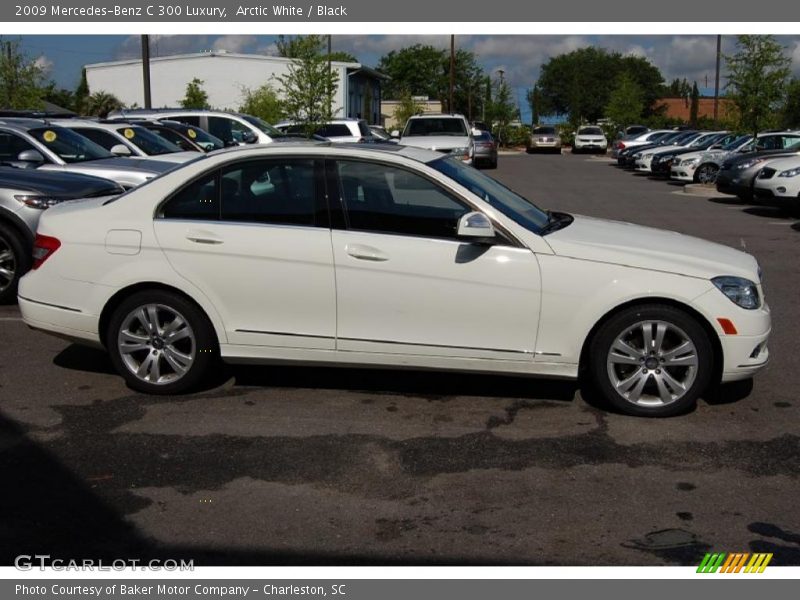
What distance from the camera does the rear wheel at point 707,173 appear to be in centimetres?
2589

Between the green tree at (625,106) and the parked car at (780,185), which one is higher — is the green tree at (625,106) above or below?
above

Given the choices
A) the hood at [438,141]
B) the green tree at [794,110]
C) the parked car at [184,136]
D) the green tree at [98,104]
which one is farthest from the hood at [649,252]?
the green tree at [98,104]

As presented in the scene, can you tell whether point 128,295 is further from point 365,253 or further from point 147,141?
point 147,141

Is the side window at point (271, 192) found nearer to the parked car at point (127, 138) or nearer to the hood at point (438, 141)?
the parked car at point (127, 138)

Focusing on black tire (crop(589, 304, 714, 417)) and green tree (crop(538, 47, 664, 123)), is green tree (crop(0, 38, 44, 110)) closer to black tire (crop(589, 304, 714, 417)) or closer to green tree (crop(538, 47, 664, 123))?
black tire (crop(589, 304, 714, 417))

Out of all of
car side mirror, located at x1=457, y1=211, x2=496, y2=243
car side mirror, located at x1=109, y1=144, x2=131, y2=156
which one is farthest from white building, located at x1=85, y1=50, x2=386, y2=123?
car side mirror, located at x1=457, y1=211, x2=496, y2=243

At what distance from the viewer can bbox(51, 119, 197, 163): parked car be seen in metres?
14.4

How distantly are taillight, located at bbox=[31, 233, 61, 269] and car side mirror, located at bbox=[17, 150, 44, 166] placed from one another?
564cm

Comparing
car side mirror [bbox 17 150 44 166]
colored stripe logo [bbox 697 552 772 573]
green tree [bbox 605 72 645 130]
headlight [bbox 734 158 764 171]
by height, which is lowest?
colored stripe logo [bbox 697 552 772 573]

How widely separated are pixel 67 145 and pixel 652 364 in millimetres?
9151

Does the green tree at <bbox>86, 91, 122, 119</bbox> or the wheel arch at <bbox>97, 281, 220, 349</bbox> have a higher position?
the green tree at <bbox>86, 91, 122, 119</bbox>

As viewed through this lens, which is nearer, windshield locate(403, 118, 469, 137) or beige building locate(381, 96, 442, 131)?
windshield locate(403, 118, 469, 137)

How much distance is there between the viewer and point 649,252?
583 centimetres

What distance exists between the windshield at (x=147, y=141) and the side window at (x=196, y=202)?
887 centimetres
